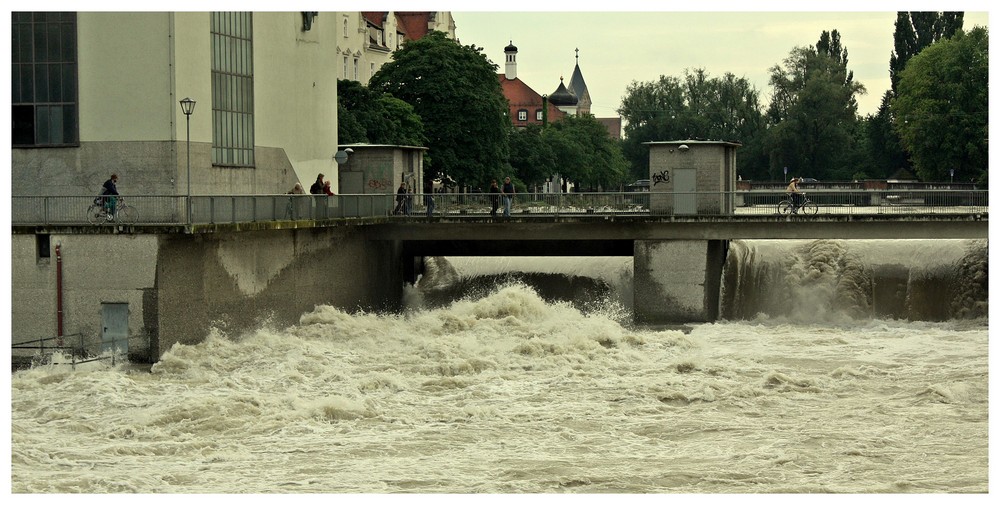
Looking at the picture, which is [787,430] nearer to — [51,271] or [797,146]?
[51,271]

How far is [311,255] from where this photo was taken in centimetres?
4200

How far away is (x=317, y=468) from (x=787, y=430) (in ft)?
28.2

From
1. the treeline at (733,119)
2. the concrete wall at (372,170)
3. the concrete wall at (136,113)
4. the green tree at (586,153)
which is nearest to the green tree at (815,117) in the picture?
the treeline at (733,119)

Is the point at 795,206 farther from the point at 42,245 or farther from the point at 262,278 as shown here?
the point at 42,245

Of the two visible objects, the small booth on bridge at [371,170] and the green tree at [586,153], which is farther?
the green tree at [586,153]

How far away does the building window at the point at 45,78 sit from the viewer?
3688cm

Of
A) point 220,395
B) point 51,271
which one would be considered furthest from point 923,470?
point 51,271

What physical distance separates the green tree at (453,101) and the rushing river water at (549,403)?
93.1ft

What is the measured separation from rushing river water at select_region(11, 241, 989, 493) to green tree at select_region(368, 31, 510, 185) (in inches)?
1117

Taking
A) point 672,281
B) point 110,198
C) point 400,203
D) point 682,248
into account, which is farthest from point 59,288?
point 682,248

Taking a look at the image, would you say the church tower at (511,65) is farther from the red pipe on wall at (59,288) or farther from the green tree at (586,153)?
the red pipe on wall at (59,288)

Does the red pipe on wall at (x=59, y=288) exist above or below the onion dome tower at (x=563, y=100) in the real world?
below

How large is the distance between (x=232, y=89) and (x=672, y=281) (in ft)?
46.3

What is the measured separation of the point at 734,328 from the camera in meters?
44.5
